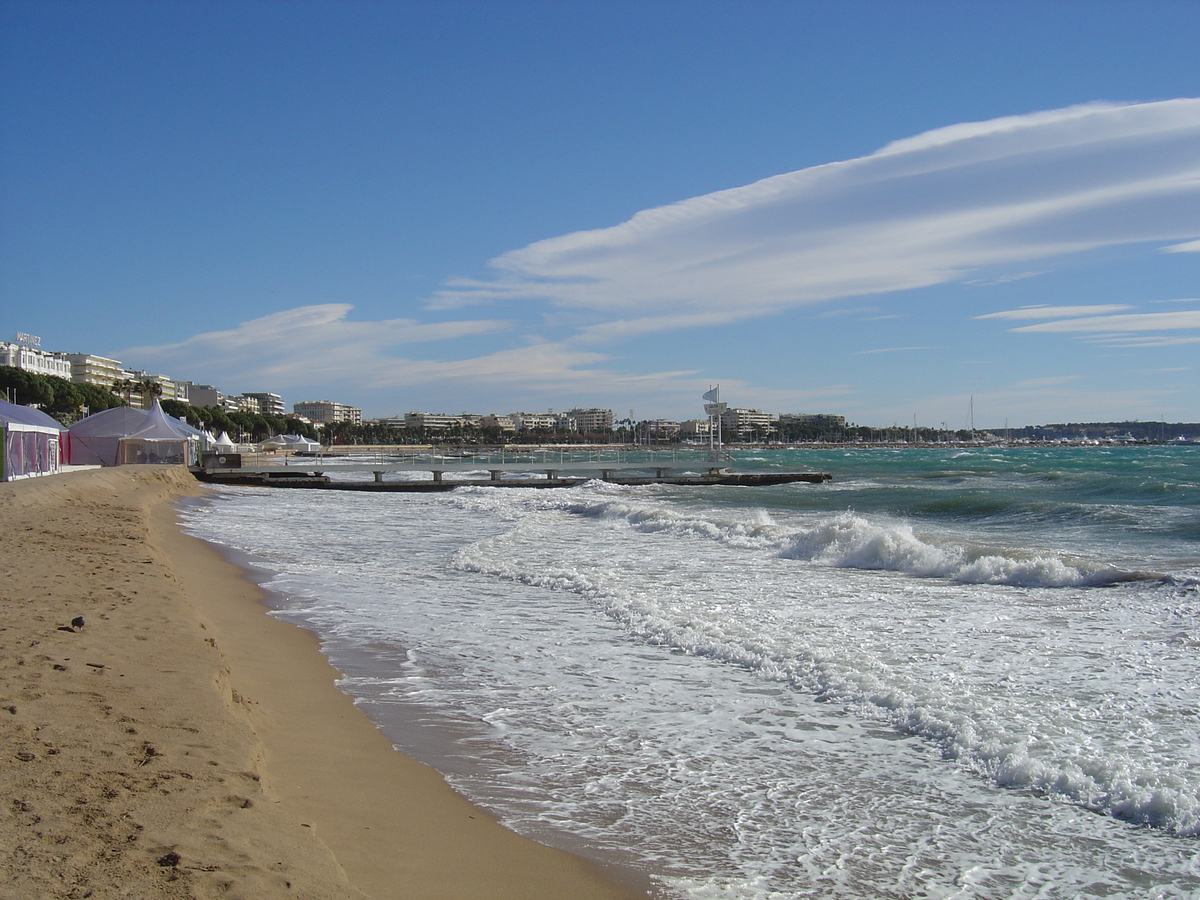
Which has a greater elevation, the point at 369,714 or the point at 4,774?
the point at 4,774

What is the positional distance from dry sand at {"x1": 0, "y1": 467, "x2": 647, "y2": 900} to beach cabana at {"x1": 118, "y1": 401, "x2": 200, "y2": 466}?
121 feet

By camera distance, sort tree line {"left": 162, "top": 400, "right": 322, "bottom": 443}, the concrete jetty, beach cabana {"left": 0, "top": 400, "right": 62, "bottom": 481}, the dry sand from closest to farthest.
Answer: the dry sand
beach cabana {"left": 0, "top": 400, "right": 62, "bottom": 481}
the concrete jetty
tree line {"left": 162, "top": 400, "right": 322, "bottom": 443}

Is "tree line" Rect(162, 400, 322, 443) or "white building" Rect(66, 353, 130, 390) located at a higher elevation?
"white building" Rect(66, 353, 130, 390)

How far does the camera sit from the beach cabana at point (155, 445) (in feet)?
130

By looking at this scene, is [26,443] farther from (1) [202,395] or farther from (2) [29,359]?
(1) [202,395]

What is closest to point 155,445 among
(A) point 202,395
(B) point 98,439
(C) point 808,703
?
(B) point 98,439

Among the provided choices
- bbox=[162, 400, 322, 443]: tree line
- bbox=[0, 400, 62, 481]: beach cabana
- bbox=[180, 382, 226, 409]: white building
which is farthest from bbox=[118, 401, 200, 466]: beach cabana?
bbox=[180, 382, 226, 409]: white building

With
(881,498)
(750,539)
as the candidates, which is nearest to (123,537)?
(750,539)

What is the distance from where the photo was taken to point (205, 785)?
352 centimetres

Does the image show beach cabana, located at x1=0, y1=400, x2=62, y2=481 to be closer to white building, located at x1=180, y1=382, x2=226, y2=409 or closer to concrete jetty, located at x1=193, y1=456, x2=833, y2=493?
concrete jetty, located at x1=193, y1=456, x2=833, y2=493

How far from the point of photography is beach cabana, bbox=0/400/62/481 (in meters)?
24.7

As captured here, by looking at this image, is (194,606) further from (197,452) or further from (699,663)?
(197,452)

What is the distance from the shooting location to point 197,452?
44875 mm

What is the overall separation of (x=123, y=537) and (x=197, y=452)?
35471 mm
